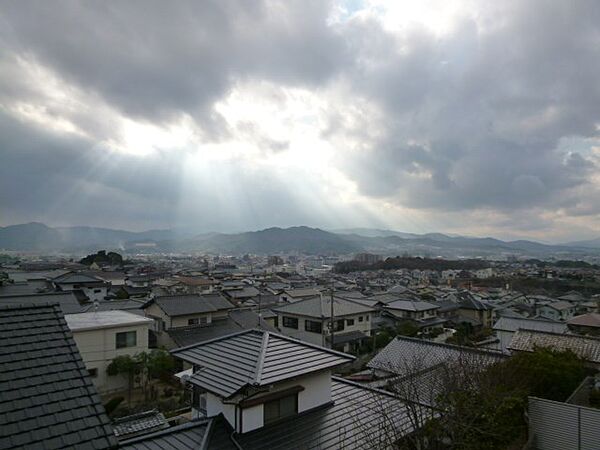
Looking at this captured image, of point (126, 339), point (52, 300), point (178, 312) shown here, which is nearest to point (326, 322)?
point (178, 312)

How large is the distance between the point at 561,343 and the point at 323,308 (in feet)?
52.4

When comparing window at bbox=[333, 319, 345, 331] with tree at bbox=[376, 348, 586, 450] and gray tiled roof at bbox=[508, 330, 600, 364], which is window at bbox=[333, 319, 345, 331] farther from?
tree at bbox=[376, 348, 586, 450]

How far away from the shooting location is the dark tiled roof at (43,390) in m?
3.85

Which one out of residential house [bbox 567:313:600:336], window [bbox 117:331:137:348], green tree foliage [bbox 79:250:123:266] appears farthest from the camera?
green tree foliage [bbox 79:250:123:266]

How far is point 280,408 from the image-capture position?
23.7ft

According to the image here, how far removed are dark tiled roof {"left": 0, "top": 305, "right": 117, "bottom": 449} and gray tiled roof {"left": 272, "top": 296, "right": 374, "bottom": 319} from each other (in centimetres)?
2345

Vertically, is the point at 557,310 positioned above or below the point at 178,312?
below

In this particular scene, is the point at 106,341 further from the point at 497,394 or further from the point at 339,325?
the point at 497,394

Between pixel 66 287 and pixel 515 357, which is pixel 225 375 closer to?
pixel 515 357

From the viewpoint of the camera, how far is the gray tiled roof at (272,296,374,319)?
27922 mm

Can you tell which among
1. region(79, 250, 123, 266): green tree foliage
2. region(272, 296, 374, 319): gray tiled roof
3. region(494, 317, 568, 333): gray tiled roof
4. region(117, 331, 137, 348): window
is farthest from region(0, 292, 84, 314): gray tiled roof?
region(79, 250, 123, 266): green tree foliage

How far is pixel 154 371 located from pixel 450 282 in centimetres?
8254

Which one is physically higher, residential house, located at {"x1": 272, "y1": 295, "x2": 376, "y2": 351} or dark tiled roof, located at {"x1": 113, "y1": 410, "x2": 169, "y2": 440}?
dark tiled roof, located at {"x1": 113, "y1": 410, "x2": 169, "y2": 440}

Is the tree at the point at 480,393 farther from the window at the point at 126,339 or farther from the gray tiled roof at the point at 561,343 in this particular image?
the window at the point at 126,339
